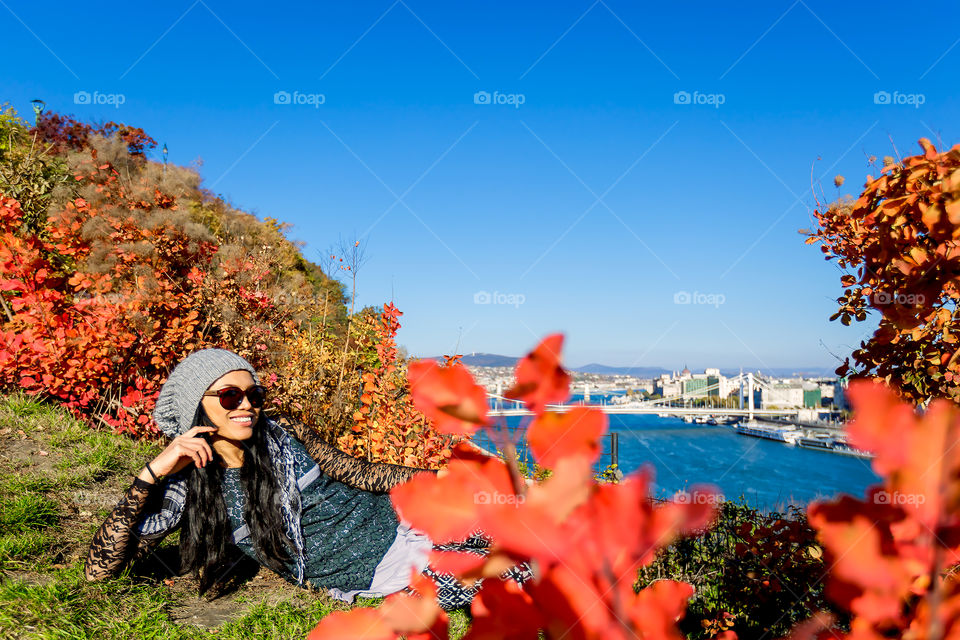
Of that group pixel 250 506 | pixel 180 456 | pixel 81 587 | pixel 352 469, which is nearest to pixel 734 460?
pixel 352 469

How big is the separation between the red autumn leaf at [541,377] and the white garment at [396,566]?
89.7 inches

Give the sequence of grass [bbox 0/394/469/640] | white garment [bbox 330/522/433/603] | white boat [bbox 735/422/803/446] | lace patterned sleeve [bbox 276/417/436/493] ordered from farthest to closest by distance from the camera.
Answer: white boat [bbox 735/422/803/446]
lace patterned sleeve [bbox 276/417/436/493]
white garment [bbox 330/522/433/603]
grass [bbox 0/394/469/640]

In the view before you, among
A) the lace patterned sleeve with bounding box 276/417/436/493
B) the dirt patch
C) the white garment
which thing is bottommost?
the dirt patch

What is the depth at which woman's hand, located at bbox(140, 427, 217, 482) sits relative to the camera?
88.5 inches

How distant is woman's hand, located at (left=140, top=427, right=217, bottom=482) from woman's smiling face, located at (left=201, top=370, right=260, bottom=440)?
9.5 inches

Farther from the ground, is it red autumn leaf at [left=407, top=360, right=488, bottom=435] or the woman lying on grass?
red autumn leaf at [left=407, top=360, right=488, bottom=435]

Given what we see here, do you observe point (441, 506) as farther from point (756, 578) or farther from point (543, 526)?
point (756, 578)

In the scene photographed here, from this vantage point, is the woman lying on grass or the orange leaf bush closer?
the orange leaf bush

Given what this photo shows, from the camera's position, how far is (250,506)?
2625 mm

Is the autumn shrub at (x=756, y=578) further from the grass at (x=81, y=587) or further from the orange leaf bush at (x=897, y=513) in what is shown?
the orange leaf bush at (x=897, y=513)

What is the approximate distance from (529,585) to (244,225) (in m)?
13.3

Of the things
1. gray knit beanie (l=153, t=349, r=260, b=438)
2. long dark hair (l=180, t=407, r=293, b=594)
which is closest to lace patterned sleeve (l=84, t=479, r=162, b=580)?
long dark hair (l=180, t=407, r=293, b=594)

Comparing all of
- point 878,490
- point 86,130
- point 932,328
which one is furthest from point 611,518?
point 86,130

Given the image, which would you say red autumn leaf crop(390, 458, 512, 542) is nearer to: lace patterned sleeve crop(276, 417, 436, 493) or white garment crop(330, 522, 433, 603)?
white garment crop(330, 522, 433, 603)
